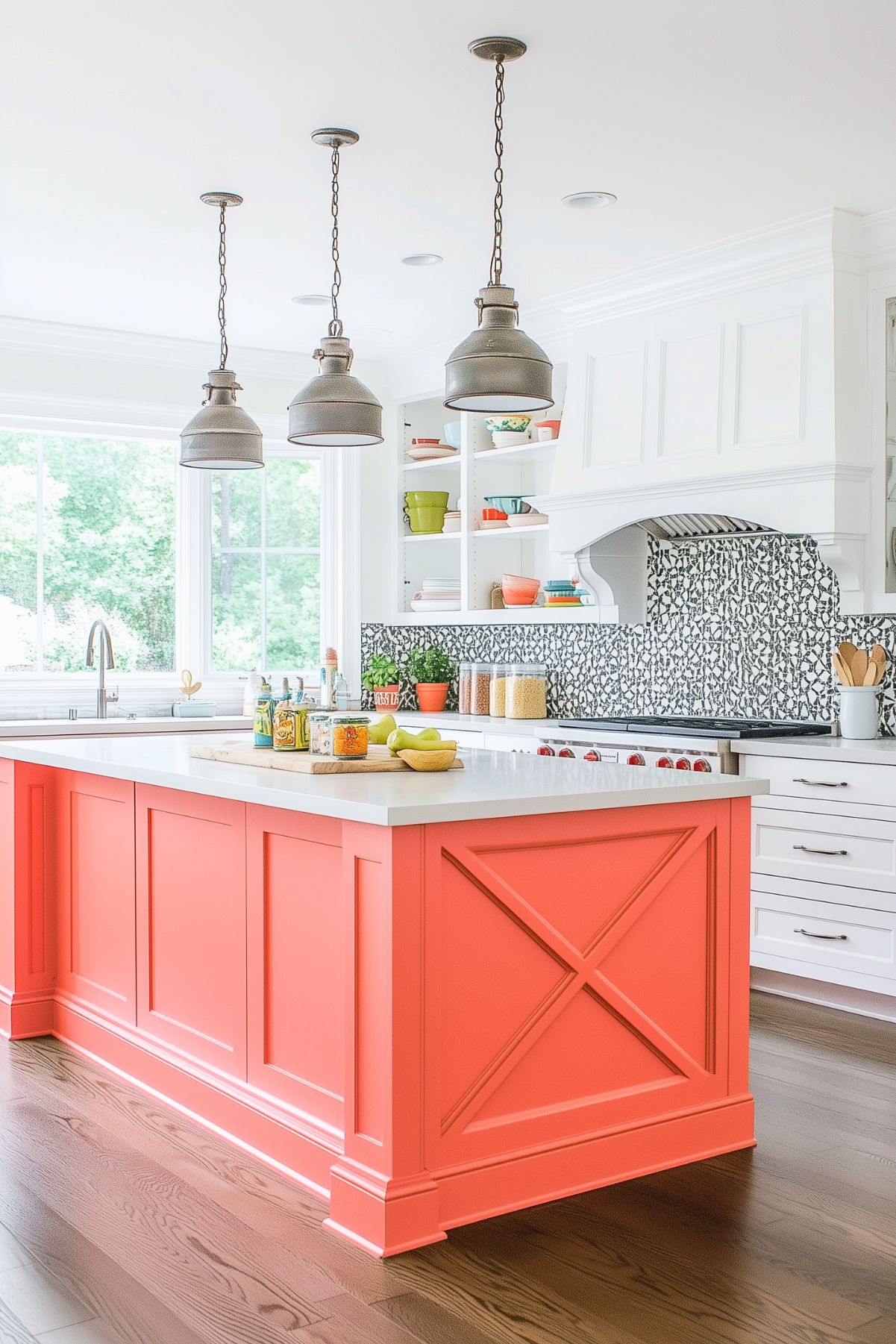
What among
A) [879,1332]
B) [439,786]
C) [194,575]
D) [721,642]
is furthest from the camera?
[194,575]

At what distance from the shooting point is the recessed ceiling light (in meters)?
4.18

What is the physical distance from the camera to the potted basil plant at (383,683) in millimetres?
6609

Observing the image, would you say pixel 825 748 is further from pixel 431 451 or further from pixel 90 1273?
pixel 431 451

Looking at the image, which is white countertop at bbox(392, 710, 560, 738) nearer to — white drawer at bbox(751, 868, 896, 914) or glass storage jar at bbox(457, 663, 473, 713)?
glass storage jar at bbox(457, 663, 473, 713)

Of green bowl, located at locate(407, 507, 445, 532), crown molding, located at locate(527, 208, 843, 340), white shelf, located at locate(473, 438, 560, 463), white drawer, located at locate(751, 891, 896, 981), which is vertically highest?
crown molding, located at locate(527, 208, 843, 340)

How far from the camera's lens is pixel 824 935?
4277 millimetres

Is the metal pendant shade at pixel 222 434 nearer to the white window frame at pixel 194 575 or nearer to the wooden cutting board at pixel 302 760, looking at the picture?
the wooden cutting board at pixel 302 760

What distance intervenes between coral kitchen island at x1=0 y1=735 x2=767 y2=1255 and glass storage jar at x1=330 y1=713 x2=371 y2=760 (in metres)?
0.17

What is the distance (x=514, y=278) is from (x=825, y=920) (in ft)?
8.90

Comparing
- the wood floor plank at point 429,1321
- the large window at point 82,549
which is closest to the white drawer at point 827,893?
the wood floor plank at point 429,1321

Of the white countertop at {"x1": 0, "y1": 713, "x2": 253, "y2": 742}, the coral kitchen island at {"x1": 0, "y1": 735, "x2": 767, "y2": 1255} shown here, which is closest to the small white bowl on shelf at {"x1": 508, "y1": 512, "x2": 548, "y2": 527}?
the white countertop at {"x1": 0, "y1": 713, "x2": 253, "y2": 742}

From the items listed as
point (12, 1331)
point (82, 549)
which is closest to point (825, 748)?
point (12, 1331)

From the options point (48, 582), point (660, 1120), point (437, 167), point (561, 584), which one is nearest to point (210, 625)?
point (48, 582)

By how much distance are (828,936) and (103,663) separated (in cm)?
341
